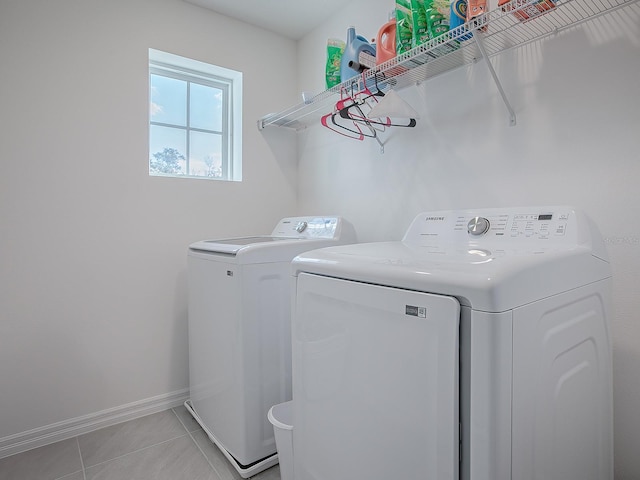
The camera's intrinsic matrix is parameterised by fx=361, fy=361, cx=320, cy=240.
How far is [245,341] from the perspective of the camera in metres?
1.56

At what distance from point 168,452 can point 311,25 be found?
2714mm

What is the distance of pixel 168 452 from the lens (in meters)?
1.76

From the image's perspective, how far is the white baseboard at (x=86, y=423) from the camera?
1770 mm

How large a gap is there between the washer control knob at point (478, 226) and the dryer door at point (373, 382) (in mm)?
590

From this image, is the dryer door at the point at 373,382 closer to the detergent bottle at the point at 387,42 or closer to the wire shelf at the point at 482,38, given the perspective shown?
the wire shelf at the point at 482,38

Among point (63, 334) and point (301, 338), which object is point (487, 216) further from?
point (63, 334)

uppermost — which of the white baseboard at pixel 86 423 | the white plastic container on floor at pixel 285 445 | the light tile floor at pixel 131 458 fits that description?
the white plastic container on floor at pixel 285 445

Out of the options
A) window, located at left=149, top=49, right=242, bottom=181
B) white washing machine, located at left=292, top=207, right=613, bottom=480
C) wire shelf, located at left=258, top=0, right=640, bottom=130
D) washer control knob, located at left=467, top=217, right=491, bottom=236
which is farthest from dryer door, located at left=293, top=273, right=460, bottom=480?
window, located at left=149, top=49, right=242, bottom=181

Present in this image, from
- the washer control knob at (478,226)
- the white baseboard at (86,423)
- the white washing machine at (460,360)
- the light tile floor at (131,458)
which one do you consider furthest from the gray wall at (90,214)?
the washer control knob at (478,226)

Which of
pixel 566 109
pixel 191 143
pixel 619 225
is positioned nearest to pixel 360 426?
pixel 619 225

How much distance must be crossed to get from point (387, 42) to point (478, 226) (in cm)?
93

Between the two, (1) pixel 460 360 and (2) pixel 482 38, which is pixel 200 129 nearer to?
(2) pixel 482 38

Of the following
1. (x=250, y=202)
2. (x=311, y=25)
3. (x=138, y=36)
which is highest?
(x=311, y=25)

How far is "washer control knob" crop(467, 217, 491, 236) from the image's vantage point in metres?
1.27
